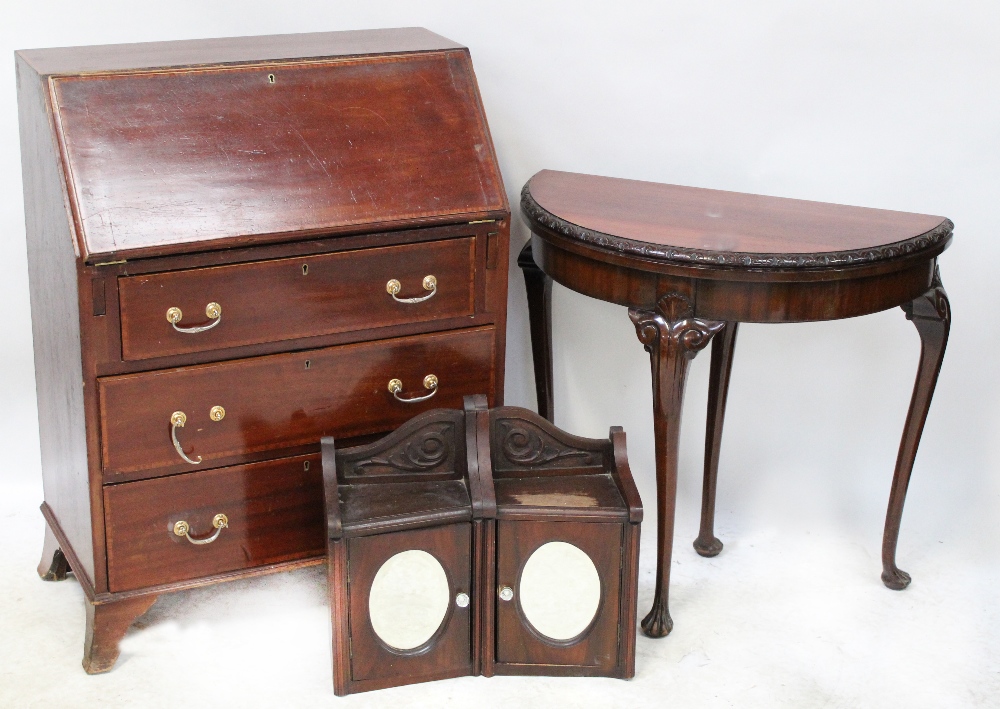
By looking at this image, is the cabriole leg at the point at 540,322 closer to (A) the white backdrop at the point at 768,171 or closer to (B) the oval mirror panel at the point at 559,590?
(A) the white backdrop at the point at 768,171

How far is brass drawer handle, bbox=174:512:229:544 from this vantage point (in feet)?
7.50

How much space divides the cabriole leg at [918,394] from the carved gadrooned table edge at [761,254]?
0.48 feet

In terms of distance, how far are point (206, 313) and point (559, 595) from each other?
0.81 meters

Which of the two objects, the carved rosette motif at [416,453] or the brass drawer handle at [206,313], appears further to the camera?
the carved rosette motif at [416,453]

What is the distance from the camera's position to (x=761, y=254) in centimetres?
210

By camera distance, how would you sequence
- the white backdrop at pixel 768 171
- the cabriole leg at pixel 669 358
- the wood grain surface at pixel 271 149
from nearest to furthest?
the wood grain surface at pixel 271 149 → the cabriole leg at pixel 669 358 → the white backdrop at pixel 768 171

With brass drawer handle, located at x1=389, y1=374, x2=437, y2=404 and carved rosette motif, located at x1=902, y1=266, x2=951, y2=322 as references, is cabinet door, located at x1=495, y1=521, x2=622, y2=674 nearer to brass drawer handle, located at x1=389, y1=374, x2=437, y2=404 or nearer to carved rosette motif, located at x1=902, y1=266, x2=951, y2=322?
brass drawer handle, located at x1=389, y1=374, x2=437, y2=404

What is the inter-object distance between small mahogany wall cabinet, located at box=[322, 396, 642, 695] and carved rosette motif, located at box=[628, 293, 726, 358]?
0.24 meters

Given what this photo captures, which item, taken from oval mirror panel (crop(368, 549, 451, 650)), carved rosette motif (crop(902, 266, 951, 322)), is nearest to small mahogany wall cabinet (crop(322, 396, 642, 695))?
oval mirror panel (crop(368, 549, 451, 650))

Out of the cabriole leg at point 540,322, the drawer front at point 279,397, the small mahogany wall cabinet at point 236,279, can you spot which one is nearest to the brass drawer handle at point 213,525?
the small mahogany wall cabinet at point 236,279

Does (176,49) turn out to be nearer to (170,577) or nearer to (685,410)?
(170,577)

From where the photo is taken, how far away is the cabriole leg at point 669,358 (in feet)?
7.17

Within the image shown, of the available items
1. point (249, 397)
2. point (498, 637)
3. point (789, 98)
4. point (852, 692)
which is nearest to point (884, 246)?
point (789, 98)

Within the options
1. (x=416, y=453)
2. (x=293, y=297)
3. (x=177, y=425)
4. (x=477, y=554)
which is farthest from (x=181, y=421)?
(x=477, y=554)
